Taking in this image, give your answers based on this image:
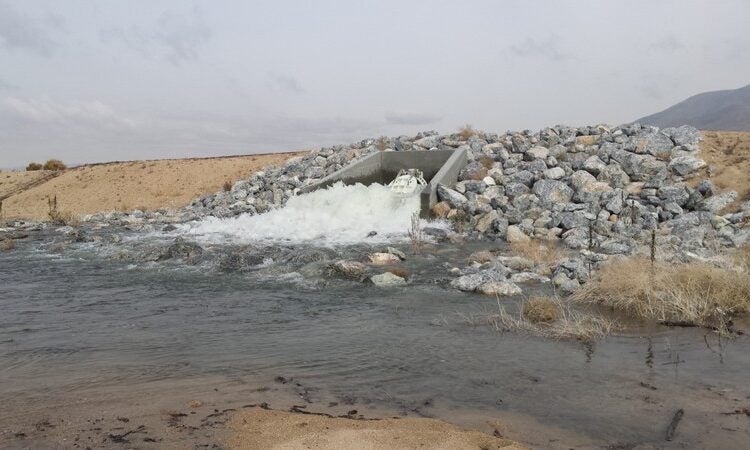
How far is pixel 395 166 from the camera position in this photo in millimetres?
24266

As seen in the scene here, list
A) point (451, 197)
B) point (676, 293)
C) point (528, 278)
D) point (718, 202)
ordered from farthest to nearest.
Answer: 1. point (451, 197)
2. point (718, 202)
3. point (528, 278)
4. point (676, 293)

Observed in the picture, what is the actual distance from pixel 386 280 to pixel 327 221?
26.9 ft

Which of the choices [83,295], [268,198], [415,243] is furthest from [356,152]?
[83,295]

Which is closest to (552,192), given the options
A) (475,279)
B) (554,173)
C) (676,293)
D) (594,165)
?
(554,173)

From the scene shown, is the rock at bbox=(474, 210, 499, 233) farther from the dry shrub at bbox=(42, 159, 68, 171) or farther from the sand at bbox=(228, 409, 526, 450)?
the dry shrub at bbox=(42, 159, 68, 171)

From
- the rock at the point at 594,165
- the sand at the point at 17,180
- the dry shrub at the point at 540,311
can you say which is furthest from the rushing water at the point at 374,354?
the sand at the point at 17,180

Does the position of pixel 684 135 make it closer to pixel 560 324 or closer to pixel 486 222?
pixel 486 222

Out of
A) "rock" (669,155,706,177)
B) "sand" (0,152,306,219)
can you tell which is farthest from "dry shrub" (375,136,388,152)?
"rock" (669,155,706,177)

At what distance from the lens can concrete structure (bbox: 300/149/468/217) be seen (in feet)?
69.1

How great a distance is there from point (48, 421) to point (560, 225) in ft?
44.8

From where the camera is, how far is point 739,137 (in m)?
20.1

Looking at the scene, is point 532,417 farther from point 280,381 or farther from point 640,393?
point 280,381

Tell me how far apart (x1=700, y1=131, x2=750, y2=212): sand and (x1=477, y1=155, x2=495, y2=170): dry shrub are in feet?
23.3

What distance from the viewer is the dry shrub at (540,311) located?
7812 millimetres
